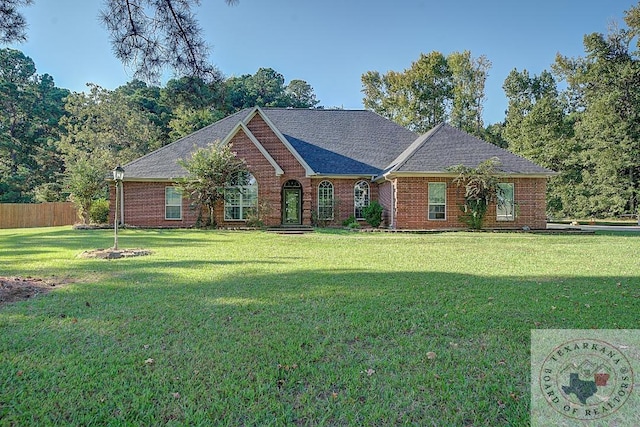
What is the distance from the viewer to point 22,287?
20.0 ft

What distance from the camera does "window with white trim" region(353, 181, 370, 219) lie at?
2092 centimetres

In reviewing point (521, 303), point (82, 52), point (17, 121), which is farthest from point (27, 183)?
point (521, 303)

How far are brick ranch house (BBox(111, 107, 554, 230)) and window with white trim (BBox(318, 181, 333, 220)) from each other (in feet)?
0.17

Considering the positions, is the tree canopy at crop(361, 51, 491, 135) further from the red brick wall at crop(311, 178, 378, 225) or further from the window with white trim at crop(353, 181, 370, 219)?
the red brick wall at crop(311, 178, 378, 225)

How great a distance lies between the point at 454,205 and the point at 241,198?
10221 mm

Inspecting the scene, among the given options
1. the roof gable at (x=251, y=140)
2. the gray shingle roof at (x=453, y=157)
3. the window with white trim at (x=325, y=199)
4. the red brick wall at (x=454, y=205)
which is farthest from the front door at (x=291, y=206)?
the red brick wall at (x=454, y=205)

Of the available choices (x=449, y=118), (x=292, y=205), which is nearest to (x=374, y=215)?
(x=292, y=205)

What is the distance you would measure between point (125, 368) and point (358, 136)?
846 inches

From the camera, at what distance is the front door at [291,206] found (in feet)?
69.8

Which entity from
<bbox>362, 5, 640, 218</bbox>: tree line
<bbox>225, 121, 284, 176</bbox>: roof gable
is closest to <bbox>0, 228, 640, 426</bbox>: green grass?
<bbox>225, 121, 284, 176</bbox>: roof gable

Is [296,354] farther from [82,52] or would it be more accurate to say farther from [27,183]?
[27,183]

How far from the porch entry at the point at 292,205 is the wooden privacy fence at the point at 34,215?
15774 mm

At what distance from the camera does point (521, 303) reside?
520cm

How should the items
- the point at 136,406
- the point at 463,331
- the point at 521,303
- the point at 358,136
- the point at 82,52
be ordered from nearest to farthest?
the point at 136,406 → the point at 463,331 → the point at 521,303 → the point at 82,52 → the point at 358,136
